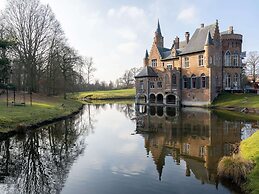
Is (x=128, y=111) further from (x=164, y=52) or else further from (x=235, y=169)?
(x=235, y=169)

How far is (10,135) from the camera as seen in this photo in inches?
712

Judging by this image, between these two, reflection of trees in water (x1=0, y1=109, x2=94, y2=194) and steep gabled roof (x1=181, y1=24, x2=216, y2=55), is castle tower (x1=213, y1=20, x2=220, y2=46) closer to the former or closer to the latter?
steep gabled roof (x1=181, y1=24, x2=216, y2=55)

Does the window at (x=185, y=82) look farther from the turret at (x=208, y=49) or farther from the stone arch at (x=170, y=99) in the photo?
the turret at (x=208, y=49)

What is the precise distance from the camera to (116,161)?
43.7 ft

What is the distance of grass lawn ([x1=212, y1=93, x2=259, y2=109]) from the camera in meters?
38.3

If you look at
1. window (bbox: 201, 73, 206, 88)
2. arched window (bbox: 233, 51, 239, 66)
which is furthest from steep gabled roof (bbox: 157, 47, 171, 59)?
arched window (bbox: 233, 51, 239, 66)

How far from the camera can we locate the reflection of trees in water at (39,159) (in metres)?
10.1

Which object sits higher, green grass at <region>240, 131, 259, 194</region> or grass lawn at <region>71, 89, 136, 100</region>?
grass lawn at <region>71, 89, 136, 100</region>

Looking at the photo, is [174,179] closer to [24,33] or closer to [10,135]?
[10,135]

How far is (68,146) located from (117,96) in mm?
69122

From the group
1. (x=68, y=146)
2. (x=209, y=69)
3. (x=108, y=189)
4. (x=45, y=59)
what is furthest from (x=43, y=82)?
(x=108, y=189)

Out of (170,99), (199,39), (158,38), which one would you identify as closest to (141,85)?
(170,99)

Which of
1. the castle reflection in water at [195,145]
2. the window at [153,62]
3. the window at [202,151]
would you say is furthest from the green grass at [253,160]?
the window at [153,62]

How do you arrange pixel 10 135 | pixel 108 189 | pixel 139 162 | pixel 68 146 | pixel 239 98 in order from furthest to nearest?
pixel 239 98 < pixel 10 135 < pixel 68 146 < pixel 139 162 < pixel 108 189
